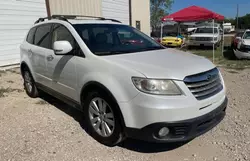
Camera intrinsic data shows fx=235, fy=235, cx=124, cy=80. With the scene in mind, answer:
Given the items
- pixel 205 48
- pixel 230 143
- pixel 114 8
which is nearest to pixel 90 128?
pixel 230 143

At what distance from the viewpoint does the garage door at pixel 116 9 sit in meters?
13.8

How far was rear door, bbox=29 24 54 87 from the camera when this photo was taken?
4.27 metres

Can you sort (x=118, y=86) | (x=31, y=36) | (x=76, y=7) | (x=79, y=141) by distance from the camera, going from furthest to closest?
(x=76, y=7) < (x=31, y=36) < (x=79, y=141) < (x=118, y=86)

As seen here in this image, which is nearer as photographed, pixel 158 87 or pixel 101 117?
pixel 158 87

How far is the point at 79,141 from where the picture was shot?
3373 mm

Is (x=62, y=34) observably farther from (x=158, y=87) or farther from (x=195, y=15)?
(x=195, y=15)

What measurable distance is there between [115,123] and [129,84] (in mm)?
576

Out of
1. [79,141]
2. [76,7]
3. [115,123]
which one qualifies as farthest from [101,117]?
[76,7]

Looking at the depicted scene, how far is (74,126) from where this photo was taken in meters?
3.84

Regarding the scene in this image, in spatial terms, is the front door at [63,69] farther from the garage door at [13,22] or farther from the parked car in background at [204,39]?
the parked car in background at [204,39]

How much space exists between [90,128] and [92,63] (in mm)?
964

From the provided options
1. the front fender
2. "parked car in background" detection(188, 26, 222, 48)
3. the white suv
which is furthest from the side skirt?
Result: "parked car in background" detection(188, 26, 222, 48)

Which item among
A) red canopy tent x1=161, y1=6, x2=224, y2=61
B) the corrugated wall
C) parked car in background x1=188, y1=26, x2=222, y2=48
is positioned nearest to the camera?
the corrugated wall

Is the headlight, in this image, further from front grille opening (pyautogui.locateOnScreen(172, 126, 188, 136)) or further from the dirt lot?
the dirt lot
